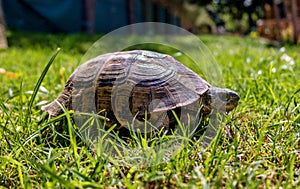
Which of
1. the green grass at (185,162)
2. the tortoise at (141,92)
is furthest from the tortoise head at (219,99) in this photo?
the green grass at (185,162)

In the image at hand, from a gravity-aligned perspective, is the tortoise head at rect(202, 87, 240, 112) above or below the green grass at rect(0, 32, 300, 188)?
above

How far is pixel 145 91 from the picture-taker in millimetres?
1833

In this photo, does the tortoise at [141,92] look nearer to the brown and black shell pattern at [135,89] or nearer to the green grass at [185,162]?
the brown and black shell pattern at [135,89]

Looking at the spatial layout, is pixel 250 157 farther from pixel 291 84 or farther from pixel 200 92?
pixel 291 84

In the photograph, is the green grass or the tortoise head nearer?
the green grass

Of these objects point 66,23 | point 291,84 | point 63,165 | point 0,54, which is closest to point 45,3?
point 66,23

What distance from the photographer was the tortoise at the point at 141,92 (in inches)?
71.8

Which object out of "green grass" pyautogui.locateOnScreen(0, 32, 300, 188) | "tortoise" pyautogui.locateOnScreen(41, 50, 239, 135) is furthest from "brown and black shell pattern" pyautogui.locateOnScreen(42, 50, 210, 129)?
"green grass" pyautogui.locateOnScreen(0, 32, 300, 188)

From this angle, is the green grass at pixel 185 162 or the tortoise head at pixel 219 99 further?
the tortoise head at pixel 219 99

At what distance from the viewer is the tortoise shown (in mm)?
1824

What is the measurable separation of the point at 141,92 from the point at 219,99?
1.50ft

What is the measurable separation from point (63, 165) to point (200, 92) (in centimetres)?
86

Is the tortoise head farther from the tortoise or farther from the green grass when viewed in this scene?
the green grass

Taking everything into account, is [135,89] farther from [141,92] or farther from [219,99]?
[219,99]
